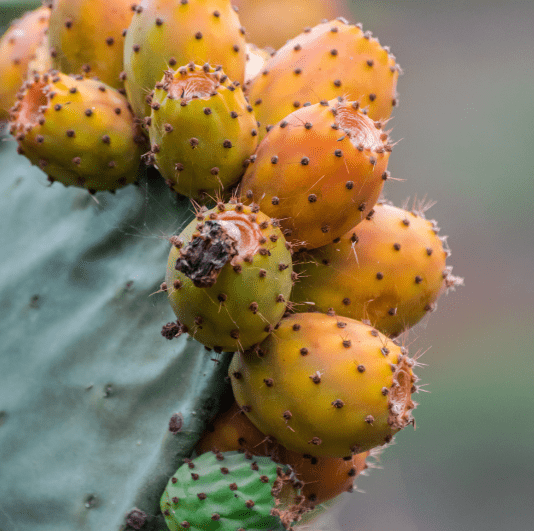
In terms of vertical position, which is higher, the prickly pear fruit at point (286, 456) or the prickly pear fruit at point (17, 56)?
the prickly pear fruit at point (17, 56)

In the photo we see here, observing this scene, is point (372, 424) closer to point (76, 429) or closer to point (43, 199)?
point (76, 429)

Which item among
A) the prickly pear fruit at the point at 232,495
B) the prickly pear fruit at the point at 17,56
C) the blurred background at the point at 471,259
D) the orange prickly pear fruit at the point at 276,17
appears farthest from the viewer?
the blurred background at the point at 471,259

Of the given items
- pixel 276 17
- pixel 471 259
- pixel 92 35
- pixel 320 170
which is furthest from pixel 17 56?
pixel 471 259

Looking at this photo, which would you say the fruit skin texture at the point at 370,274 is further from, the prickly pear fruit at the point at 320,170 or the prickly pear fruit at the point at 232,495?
the prickly pear fruit at the point at 232,495

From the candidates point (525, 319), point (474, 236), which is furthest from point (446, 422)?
point (474, 236)

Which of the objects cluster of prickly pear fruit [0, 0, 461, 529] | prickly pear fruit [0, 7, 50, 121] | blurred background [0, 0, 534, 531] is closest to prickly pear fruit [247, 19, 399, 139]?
cluster of prickly pear fruit [0, 0, 461, 529]

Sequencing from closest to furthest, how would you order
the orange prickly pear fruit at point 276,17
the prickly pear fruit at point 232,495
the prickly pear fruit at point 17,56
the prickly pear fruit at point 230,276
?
the prickly pear fruit at point 230,276 → the prickly pear fruit at point 232,495 → the prickly pear fruit at point 17,56 → the orange prickly pear fruit at point 276,17

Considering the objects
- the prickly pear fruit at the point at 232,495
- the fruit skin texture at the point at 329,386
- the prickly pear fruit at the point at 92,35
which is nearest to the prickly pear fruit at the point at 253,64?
the prickly pear fruit at the point at 92,35
